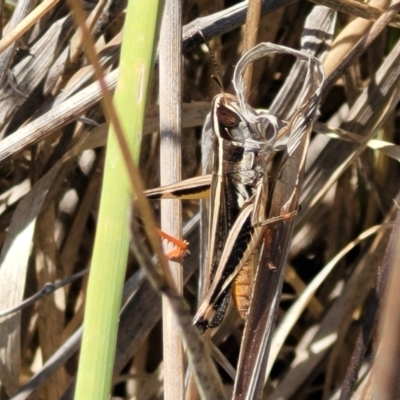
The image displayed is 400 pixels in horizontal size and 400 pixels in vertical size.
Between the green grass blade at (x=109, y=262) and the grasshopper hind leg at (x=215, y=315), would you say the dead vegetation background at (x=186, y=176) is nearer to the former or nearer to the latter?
the grasshopper hind leg at (x=215, y=315)

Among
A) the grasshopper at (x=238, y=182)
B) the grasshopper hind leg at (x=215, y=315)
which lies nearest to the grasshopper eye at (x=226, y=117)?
the grasshopper at (x=238, y=182)

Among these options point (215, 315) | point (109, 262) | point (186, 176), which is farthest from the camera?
point (186, 176)

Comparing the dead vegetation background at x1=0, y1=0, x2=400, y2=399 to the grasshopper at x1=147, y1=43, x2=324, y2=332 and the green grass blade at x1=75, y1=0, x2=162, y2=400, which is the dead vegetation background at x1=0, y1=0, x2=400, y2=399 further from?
the green grass blade at x1=75, y1=0, x2=162, y2=400

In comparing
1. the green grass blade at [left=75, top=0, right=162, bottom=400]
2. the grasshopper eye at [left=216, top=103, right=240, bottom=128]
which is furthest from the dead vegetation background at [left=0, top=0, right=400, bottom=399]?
the green grass blade at [left=75, top=0, right=162, bottom=400]

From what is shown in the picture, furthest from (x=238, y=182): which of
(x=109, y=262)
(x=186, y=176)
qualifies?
(x=186, y=176)

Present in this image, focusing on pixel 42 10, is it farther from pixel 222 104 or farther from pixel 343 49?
pixel 343 49

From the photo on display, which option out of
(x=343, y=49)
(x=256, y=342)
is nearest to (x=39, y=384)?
(x=256, y=342)

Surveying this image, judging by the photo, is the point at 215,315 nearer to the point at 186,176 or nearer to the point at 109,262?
the point at 109,262
